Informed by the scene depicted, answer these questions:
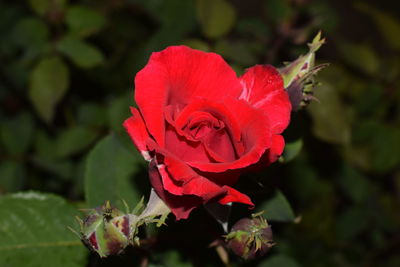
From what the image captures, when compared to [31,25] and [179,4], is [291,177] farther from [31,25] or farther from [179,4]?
[31,25]

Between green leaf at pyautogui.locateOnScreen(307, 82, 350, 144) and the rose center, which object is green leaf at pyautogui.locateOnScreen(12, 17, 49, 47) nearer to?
green leaf at pyautogui.locateOnScreen(307, 82, 350, 144)

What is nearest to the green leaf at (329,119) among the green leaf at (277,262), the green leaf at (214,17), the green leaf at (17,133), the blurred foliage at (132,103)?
the blurred foliage at (132,103)

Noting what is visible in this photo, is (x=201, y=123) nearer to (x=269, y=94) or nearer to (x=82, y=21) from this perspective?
(x=269, y=94)

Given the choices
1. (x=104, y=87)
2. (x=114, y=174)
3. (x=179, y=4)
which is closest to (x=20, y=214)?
(x=114, y=174)

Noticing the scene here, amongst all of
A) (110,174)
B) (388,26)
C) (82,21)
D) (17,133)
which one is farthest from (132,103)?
(388,26)

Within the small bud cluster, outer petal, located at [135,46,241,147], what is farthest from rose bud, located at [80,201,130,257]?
outer petal, located at [135,46,241,147]

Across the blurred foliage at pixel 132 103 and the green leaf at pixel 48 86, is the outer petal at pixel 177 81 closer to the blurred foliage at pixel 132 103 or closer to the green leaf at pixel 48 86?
the blurred foliage at pixel 132 103
